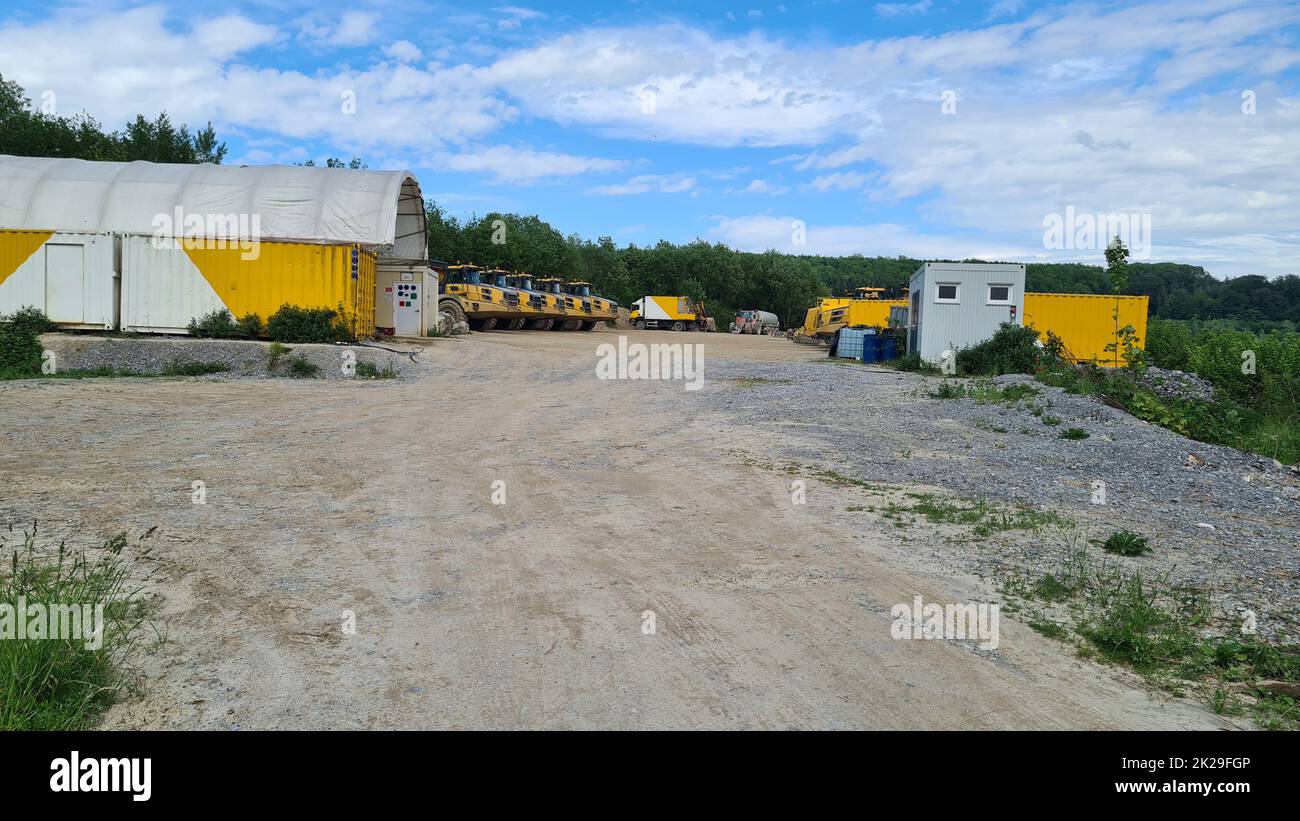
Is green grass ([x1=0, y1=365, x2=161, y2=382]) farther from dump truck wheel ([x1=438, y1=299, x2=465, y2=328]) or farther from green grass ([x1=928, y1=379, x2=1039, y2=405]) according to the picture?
green grass ([x1=928, y1=379, x2=1039, y2=405])

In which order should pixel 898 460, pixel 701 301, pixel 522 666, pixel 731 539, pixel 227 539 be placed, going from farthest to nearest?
1. pixel 701 301
2. pixel 898 460
3. pixel 731 539
4. pixel 227 539
5. pixel 522 666

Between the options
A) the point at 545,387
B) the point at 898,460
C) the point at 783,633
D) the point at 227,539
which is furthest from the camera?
the point at 545,387

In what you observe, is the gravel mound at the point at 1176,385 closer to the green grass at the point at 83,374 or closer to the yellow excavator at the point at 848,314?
the yellow excavator at the point at 848,314

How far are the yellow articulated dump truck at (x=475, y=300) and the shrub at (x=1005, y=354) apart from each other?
1927 cm

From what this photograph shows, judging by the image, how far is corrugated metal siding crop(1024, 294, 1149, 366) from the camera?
92.5 feet

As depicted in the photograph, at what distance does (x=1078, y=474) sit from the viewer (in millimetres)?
11094

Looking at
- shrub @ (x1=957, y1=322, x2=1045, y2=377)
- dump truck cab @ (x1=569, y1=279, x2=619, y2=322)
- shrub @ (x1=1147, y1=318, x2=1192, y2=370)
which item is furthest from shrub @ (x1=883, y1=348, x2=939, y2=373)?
dump truck cab @ (x1=569, y1=279, x2=619, y2=322)

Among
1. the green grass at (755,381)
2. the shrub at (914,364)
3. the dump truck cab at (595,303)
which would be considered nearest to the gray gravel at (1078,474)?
the green grass at (755,381)

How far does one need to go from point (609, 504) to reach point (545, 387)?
1101 centimetres

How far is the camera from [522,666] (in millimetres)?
4793

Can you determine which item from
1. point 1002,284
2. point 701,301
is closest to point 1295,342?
point 1002,284

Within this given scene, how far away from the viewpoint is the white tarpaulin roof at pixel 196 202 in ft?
78.2

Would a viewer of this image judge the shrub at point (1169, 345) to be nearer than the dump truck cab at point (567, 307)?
Yes
